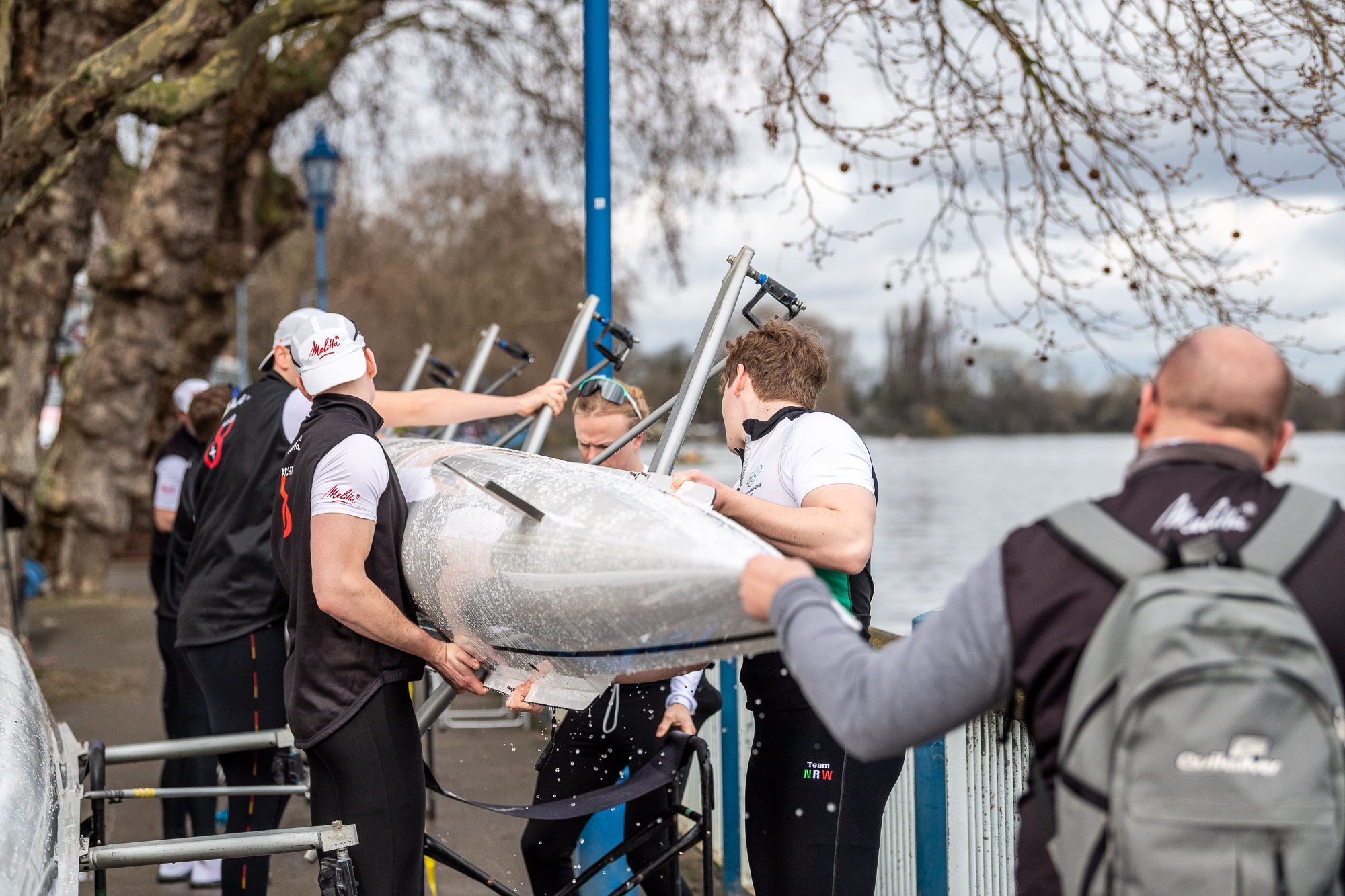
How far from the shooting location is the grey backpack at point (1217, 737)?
1.44m

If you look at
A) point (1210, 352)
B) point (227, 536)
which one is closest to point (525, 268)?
point (227, 536)

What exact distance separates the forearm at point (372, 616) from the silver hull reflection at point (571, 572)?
82mm

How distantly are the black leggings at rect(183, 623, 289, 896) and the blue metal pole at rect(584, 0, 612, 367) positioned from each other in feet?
5.11

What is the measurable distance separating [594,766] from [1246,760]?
87.6 inches

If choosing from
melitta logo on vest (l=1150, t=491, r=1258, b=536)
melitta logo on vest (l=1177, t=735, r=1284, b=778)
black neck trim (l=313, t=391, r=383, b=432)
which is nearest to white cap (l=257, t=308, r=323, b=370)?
black neck trim (l=313, t=391, r=383, b=432)

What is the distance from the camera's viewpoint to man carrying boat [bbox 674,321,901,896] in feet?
8.61

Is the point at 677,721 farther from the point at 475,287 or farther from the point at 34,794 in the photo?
the point at 475,287

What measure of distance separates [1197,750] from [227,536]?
306 cm

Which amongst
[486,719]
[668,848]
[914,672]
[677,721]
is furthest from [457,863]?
[486,719]

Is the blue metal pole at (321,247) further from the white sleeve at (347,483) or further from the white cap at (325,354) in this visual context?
the white sleeve at (347,483)

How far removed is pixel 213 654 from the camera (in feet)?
12.5

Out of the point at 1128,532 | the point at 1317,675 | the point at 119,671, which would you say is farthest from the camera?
the point at 119,671

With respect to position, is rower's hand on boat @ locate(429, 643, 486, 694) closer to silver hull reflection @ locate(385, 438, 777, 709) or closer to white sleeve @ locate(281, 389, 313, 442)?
silver hull reflection @ locate(385, 438, 777, 709)

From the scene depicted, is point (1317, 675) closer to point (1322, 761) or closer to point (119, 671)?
point (1322, 761)
